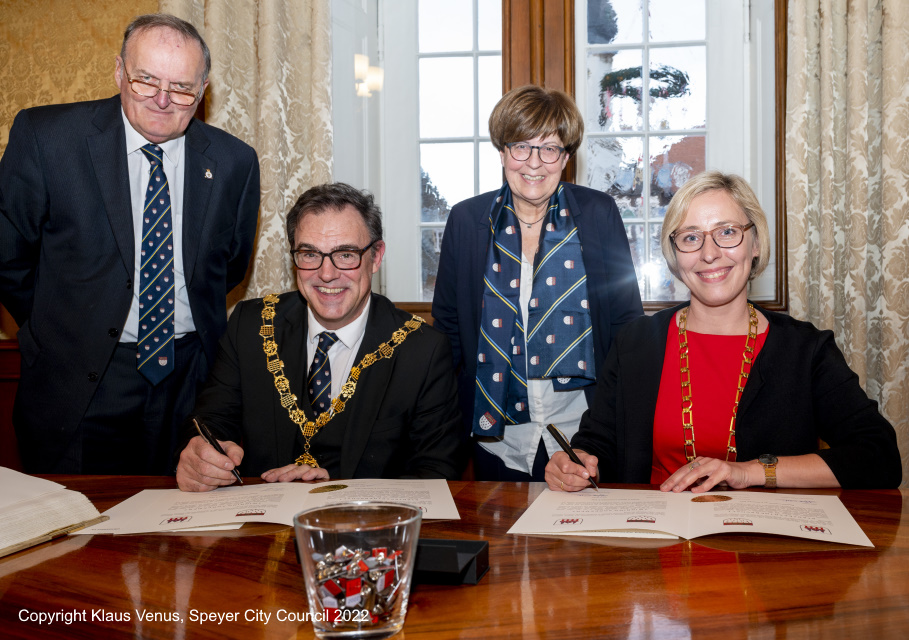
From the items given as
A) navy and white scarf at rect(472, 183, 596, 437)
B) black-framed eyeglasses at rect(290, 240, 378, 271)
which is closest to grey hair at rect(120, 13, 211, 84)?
black-framed eyeglasses at rect(290, 240, 378, 271)

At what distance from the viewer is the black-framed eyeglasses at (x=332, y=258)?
7.09 ft

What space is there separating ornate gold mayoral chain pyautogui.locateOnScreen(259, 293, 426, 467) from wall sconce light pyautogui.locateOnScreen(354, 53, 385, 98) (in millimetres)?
1899

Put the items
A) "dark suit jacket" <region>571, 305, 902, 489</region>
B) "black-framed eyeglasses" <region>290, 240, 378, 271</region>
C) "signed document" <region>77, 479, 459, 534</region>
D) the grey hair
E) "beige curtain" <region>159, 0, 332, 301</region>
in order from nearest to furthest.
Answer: "signed document" <region>77, 479, 459, 534</region>, "dark suit jacket" <region>571, 305, 902, 489</region>, "black-framed eyeglasses" <region>290, 240, 378, 271</region>, the grey hair, "beige curtain" <region>159, 0, 332, 301</region>

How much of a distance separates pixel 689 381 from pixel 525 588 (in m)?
1.11

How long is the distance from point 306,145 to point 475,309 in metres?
1.43

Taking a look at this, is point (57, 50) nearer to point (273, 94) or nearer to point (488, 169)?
point (273, 94)

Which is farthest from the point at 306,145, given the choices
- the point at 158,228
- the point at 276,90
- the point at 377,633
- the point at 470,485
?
the point at 377,633

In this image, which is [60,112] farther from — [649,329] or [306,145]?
[649,329]

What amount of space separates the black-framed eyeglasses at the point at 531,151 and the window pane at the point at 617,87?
1.30m

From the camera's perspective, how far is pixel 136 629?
951 millimetres

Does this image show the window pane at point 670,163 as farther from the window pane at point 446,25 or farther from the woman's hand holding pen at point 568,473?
the woman's hand holding pen at point 568,473

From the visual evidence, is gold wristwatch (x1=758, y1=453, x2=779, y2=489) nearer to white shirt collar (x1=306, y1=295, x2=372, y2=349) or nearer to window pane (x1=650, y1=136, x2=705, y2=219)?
white shirt collar (x1=306, y1=295, x2=372, y2=349)

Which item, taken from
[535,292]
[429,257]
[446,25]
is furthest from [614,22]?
[535,292]

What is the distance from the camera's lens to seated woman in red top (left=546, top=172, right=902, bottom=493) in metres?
1.91
